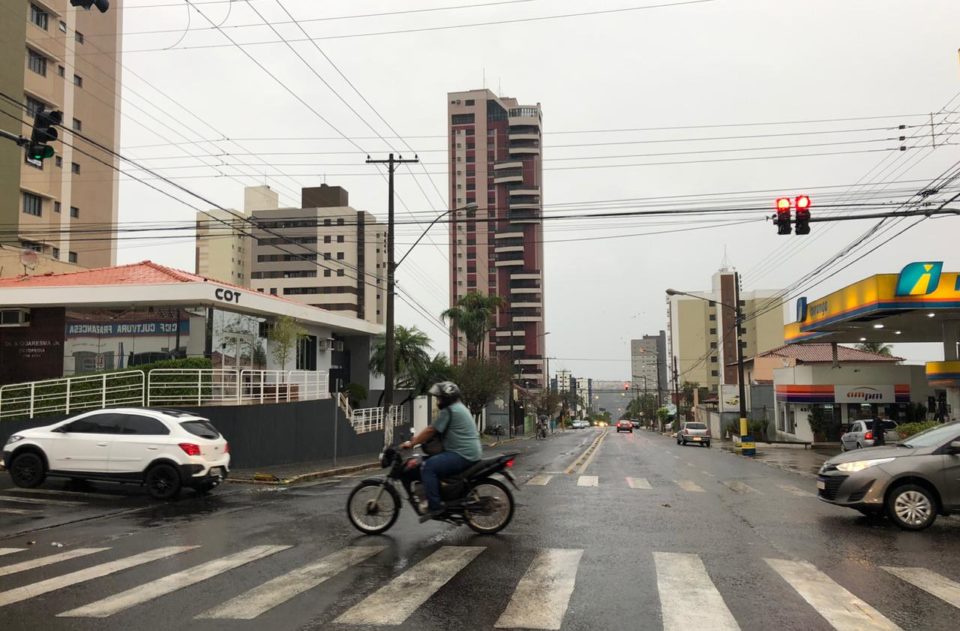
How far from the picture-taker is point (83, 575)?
7055 mm

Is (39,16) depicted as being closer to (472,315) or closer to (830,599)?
(472,315)

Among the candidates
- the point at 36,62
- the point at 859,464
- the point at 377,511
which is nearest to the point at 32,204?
the point at 36,62

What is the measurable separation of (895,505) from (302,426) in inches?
712

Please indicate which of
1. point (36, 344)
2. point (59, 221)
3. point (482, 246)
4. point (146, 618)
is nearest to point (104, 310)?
point (36, 344)

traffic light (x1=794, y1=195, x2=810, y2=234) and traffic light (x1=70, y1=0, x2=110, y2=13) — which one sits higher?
traffic light (x1=70, y1=0, x2=110, y2=13)

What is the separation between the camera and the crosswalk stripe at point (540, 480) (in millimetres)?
15994

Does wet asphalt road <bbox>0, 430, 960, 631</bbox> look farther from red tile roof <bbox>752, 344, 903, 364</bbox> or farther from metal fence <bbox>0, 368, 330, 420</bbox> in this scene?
red tile roof <bbox>752, 344, 903, 364</bbox>

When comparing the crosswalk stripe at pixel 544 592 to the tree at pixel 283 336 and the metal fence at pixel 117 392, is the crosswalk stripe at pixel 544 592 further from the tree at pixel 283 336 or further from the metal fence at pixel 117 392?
the tree at pixel 283 336

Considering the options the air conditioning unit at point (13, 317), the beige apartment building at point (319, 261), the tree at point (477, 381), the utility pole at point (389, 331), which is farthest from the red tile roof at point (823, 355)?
the beige apartment building at point (319, 261)

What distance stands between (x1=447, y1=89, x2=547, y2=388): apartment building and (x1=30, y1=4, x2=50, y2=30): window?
217 feet

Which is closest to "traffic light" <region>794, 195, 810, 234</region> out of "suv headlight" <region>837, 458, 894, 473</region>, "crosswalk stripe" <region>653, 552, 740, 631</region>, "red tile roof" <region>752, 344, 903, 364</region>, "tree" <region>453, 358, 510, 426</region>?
"suv headlight" <region>837, 458, 894, 473</region>

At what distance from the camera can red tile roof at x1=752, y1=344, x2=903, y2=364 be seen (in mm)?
44844

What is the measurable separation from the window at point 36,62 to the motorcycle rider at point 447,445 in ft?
179

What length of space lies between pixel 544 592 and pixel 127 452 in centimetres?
958
